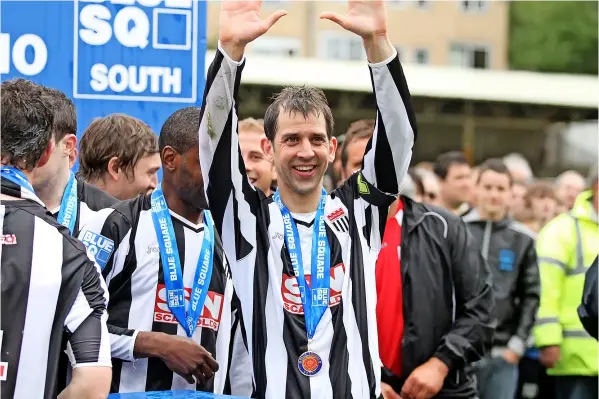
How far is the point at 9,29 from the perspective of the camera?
5.84m

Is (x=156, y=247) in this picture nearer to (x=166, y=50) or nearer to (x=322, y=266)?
(x=322, y=266)

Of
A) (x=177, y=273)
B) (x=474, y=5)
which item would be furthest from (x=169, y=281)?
(x=474, y=5)

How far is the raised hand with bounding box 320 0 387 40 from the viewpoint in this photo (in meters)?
3.68

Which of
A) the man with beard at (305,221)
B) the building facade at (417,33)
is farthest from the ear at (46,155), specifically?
the building facade at (417,33)

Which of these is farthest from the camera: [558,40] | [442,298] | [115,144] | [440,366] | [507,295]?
[558,40]

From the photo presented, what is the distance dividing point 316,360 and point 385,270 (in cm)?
183

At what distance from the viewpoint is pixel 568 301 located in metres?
7.84

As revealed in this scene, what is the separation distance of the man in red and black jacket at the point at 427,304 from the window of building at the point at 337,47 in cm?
3854

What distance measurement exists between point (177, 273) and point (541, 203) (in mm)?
7831

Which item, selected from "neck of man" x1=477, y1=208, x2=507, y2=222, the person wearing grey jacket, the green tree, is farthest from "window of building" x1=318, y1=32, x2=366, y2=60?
the person wearing grey jacket

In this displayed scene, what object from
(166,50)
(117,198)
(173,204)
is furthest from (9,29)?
(173,204)

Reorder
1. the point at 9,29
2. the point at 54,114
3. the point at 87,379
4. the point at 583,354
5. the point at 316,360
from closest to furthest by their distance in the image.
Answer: the point at 87,379 < the point at 54,114 < the point at 316,360 < the point at 9,29 < the point at 583,354

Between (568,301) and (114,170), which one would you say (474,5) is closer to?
(568,301)

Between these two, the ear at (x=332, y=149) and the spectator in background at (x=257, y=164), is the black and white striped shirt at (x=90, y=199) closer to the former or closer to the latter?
the spectator in background at (x=257, y=164)
